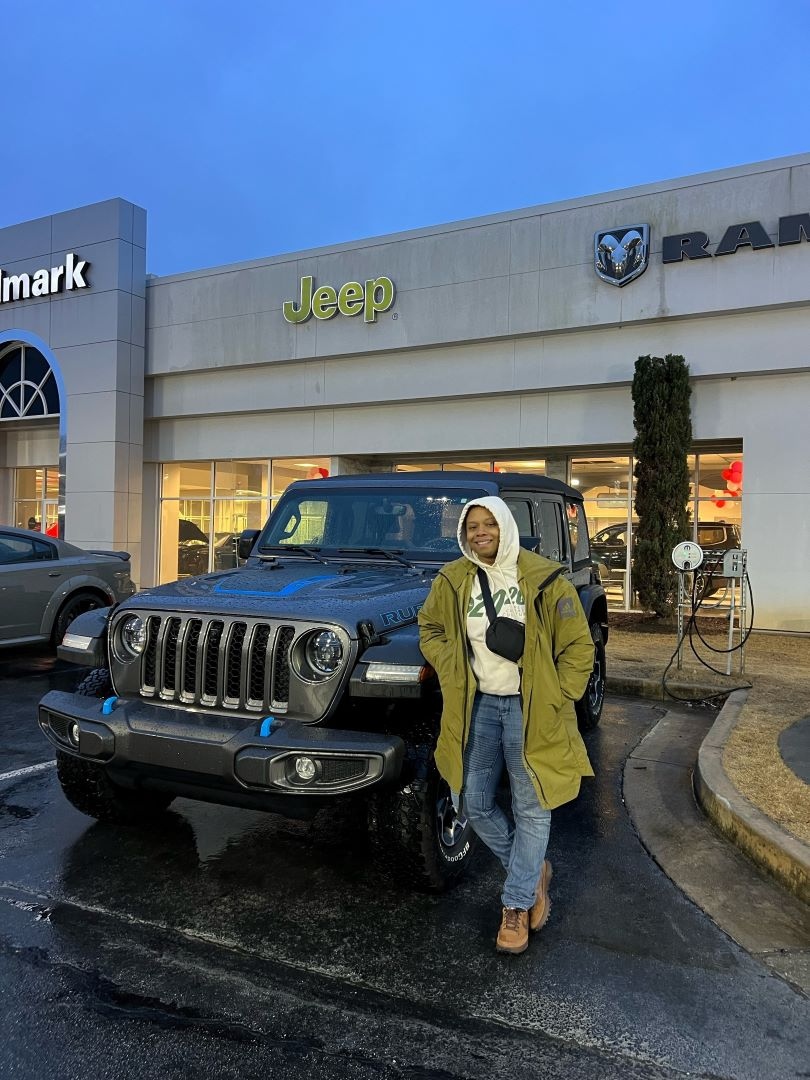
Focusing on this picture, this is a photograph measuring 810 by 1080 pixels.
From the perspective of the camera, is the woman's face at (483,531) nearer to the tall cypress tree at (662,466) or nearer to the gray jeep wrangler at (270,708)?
the gray jeep wrangler at (270,708)

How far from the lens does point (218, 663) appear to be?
3.48 m

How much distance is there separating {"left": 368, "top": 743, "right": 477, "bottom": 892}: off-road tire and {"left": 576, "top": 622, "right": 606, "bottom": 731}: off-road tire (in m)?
3.14

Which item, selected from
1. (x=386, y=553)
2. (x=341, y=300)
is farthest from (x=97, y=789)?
(x=341, y=300)

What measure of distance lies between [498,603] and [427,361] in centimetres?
1292

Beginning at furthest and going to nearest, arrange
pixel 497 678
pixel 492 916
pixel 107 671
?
pixel 107 671, pixel 492 916, pixel 497 678

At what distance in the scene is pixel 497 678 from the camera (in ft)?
10.3

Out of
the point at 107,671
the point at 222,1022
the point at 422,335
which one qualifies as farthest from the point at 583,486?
the point at 222,1022

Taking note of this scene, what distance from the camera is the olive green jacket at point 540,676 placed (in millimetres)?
3047

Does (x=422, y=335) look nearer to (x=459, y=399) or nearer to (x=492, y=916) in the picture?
(x=459, y=399)

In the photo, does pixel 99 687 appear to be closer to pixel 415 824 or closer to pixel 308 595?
pixel 308 595

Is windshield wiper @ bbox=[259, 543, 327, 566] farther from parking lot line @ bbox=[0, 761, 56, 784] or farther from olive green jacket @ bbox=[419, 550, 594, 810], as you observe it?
parking lot line @ bbox=[0, 761, 56, 784]

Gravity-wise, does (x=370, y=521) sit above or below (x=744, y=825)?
above

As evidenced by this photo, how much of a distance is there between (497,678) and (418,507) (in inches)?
75.1

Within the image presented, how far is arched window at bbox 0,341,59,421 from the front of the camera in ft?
63.6
